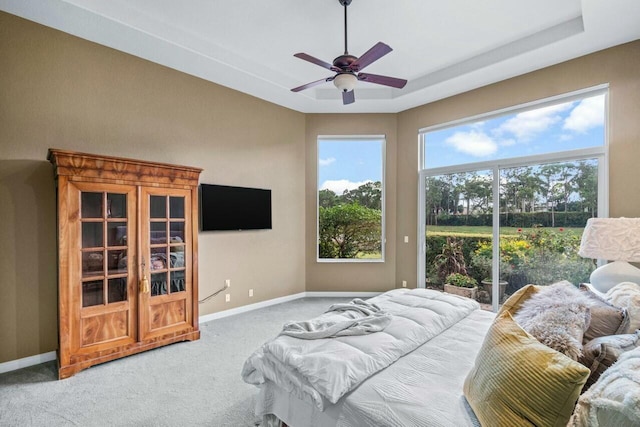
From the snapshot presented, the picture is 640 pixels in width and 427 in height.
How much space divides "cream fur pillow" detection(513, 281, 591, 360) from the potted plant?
2.96 metres

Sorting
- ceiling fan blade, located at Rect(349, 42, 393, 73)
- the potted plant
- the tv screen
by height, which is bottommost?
the potted plant

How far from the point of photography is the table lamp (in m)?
2.37

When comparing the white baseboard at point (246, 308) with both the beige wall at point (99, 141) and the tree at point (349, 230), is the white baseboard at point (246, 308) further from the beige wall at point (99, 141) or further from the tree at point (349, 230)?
the tree at point (349, 230)

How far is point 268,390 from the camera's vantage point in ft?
6.18

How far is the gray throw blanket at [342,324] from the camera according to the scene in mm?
1922

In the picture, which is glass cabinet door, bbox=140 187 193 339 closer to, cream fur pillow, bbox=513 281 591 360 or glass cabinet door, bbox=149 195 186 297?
glass cabinet door, bbox=149 195 186 297

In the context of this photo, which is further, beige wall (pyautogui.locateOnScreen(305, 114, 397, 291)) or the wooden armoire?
beige wall (pyautogui.locateOnScreen(305, 114, 397, 291))

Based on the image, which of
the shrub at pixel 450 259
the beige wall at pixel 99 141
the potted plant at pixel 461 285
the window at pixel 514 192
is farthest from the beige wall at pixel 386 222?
the potted plant at pixel 461 285

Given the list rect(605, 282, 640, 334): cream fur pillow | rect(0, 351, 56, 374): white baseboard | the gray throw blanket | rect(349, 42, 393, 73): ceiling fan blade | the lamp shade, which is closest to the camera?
rect(605, 282, 640, 334): cream fur pillow

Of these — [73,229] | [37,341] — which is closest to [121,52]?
[73,229]

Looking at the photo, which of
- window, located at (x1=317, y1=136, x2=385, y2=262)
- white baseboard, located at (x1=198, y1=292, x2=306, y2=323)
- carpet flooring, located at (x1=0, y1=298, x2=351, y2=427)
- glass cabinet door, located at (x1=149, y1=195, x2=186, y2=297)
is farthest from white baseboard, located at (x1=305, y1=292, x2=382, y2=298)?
glass cabinet door, located at (x1=149, y1=195, x2=186, y2=297)

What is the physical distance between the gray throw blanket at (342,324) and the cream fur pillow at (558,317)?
2.67 ft

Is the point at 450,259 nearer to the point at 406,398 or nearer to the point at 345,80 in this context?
the point at 345,80

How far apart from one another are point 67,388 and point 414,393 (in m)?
2.78
